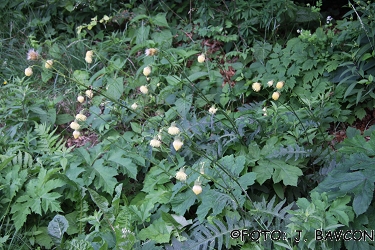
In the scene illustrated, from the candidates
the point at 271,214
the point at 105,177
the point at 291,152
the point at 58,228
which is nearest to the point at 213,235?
the point at 271,214

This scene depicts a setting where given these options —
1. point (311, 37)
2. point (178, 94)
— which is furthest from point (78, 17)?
point (311, 37)

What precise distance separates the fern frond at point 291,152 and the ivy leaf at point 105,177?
106 centimetres

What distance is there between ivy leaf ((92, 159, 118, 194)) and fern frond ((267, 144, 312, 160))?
3.46 feet

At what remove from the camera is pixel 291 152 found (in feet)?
8.31

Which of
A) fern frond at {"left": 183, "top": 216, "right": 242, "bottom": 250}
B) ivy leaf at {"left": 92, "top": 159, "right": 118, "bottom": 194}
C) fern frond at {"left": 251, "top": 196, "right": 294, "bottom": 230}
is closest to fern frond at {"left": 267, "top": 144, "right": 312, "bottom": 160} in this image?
fern frond at {"left": 251, "top": 196, "right": 294, "bottom": 230}

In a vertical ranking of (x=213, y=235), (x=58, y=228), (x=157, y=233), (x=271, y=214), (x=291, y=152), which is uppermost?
(x=291, y=152)

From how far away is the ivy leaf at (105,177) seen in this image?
279 centimetres

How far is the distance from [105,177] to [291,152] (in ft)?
4.09

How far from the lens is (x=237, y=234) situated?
7.50 ft

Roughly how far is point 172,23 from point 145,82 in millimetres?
950

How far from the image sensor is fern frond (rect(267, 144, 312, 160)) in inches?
99.3

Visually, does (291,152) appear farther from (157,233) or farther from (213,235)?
(157,233)

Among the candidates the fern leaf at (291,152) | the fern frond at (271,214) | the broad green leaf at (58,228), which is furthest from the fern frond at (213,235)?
the broad green leaf at (58,228)

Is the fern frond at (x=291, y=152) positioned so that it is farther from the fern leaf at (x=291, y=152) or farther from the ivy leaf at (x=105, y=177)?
the ivy leaf at (x=105, y=177)
